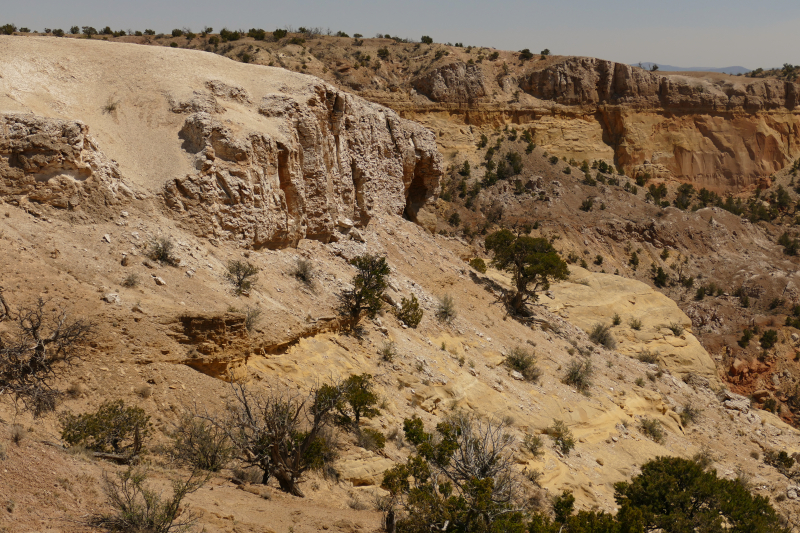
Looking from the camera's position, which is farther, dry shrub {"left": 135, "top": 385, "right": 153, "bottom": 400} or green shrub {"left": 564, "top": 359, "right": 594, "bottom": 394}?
green shrub {"left": 564, "top": 359, "right": 594, "bottom": 394}

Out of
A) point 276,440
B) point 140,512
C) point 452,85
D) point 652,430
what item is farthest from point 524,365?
point 452,85

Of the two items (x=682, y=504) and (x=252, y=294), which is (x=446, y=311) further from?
(x=682, y=504)

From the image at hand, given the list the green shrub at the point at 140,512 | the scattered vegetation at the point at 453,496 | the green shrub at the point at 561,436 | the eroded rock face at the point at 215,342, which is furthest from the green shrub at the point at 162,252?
the green shrub at the point at 561,436

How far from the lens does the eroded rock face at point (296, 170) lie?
60.4ft

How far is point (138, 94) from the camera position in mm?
20000

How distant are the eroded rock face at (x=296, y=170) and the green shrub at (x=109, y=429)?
26.4ft

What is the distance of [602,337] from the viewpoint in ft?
98.7

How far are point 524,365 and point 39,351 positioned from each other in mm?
16518

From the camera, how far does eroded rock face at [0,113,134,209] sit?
15.0 metres

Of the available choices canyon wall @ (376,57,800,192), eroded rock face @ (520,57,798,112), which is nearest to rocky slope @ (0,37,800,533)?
canyon wall @ (376,57,800,192)

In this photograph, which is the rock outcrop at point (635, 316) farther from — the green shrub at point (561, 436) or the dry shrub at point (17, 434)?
the dry shrub at point (17, 434)

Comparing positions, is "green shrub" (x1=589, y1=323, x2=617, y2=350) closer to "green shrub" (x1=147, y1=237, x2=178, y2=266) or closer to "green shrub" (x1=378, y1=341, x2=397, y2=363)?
"green shrub" (x1=378, y1=341, x2=397, y2=363)

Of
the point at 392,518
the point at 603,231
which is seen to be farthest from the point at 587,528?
the point at 603,231

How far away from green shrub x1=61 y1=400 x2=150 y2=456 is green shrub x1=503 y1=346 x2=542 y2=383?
48.7 feet
